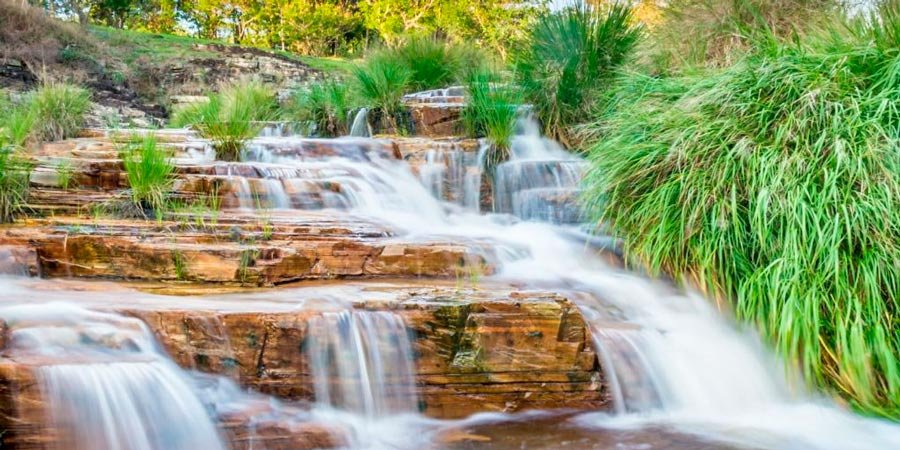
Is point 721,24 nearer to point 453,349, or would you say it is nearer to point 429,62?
point 429,62

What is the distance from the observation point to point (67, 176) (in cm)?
480

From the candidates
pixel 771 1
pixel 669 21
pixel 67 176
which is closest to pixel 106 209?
pixel 67 176

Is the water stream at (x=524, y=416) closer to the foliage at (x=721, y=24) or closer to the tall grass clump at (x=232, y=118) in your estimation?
the tall grass clump at (x=232, y=118)

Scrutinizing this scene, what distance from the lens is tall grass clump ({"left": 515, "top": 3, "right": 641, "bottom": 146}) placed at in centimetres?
693

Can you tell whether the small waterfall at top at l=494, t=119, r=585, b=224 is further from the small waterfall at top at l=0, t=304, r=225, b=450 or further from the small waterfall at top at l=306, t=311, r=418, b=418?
the small waterfall at top at l=0, t=304, r=225, b=450

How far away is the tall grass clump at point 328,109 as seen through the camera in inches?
309

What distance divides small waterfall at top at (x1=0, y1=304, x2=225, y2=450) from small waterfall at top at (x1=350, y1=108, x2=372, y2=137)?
200 inches

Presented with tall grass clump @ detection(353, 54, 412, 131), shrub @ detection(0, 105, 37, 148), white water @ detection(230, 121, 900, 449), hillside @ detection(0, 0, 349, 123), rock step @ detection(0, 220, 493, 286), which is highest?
hillside @ detection(0, 0, 349, 123)

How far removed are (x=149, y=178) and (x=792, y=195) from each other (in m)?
4.13

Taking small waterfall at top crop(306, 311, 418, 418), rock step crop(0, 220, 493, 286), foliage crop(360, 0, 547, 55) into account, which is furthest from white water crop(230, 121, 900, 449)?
foliage crop(360, 0, 547, 55)

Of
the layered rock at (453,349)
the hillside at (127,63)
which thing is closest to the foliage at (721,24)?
the layered rock at (453,349)

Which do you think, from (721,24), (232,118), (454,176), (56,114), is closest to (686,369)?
(454,176)

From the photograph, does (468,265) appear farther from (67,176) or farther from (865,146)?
(67,176)

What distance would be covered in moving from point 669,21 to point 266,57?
1103cm
